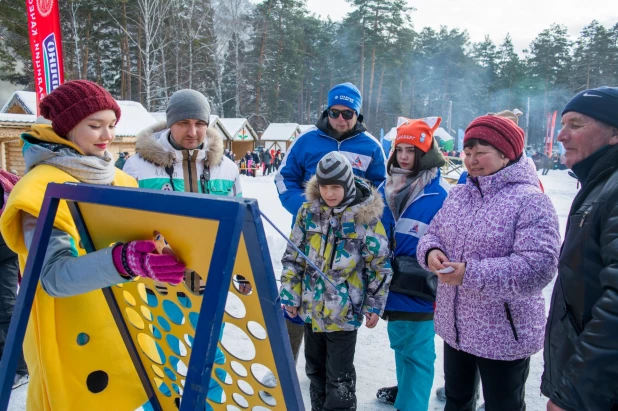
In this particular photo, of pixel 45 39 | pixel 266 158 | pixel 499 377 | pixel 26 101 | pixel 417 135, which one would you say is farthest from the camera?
pixel 266 158

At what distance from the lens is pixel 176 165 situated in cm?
259

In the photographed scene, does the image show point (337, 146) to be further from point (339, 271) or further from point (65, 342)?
point (65, 342)

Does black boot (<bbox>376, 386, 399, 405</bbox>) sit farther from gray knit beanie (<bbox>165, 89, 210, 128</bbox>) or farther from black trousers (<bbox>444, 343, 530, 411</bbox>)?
gray knit beanie (<bbox>165, 89, 210, 128</bbox>)

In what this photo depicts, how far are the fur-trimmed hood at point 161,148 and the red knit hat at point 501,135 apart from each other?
1.56 meters

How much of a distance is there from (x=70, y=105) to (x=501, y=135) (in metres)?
1.91

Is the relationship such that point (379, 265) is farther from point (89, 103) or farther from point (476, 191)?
point (89, 103)

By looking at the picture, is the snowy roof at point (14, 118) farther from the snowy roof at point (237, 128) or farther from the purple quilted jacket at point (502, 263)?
the snowy roof at point (237, 128)

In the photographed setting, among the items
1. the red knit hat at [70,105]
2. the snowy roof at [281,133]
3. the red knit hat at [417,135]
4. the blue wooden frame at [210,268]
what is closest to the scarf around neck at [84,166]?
the red knit hat at [70,105]

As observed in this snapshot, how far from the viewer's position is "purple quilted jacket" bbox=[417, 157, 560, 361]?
5.83 feet

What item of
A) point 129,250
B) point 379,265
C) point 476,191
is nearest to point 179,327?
point 129,250

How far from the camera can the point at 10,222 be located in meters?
1.44

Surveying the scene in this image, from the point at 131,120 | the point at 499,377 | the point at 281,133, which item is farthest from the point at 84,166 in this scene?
the point at 281,133

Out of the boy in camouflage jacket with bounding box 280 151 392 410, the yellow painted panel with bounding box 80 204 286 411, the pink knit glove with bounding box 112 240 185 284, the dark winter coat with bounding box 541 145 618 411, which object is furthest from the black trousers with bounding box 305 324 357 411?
the pink knit glove with bounding box 112 240 185 284

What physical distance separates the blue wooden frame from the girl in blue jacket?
1511mm
